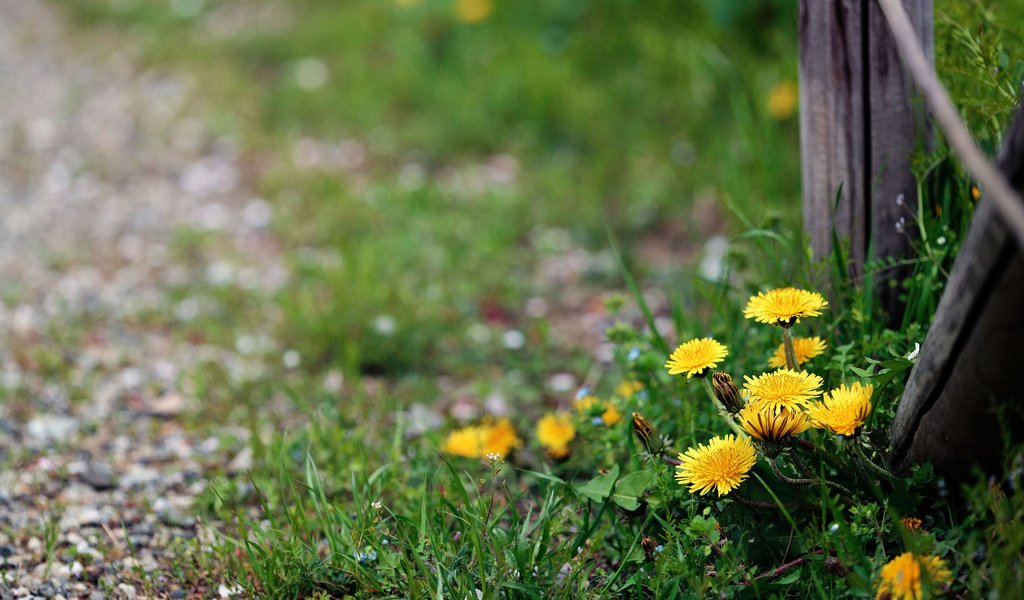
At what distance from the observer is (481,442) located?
2.28 metres

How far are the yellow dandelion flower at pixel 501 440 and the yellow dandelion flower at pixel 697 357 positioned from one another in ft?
2.21

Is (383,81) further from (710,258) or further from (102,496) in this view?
(102,496)

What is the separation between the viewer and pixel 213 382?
281cm

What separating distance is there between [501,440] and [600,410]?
0.34 metres

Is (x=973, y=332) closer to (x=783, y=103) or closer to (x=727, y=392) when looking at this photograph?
(x=727, y=392)

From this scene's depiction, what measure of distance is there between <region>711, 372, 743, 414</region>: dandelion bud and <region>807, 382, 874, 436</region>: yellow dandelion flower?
13 cm

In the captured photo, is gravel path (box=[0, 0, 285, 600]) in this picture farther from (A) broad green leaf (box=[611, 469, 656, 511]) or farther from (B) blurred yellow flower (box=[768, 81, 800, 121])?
(B) blurred yellow flower (box=[768, 81, 800, 121])

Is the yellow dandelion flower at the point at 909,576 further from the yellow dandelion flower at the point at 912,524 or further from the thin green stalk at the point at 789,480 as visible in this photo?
the thin green stalk at the point at 789,480

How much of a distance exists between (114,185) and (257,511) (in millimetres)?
2781

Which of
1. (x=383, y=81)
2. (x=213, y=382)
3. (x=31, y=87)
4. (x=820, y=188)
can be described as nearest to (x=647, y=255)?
(x=820, y=188)

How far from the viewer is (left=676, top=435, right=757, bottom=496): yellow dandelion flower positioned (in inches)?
62.5

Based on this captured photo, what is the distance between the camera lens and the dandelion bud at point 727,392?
1.60 meters

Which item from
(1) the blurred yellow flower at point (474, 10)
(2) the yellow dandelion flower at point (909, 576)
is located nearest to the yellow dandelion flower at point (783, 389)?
(2) the yellow dandelion flower at point (909, 576)

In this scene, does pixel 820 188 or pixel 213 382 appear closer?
pixel 820 188
